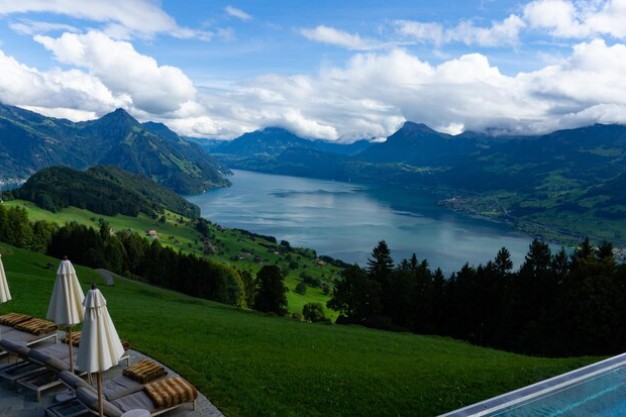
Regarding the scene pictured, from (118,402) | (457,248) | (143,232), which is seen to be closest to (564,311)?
(118,402)

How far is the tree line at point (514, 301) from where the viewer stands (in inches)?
1590

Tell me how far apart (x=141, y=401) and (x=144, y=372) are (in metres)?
1.82

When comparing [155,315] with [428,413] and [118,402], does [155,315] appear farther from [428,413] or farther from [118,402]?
[428,413]

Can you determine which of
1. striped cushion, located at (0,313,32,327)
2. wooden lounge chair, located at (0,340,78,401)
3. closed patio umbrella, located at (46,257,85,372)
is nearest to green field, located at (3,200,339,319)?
striped cushion, located at (0,313,32,327)

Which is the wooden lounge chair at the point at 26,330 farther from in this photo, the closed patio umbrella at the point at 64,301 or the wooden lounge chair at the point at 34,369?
the closed patio umbrella at the point at 64,301

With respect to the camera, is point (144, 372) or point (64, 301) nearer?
point (64, 301)

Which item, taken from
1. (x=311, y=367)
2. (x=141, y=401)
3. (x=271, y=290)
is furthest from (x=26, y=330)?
(x=271, y=290)

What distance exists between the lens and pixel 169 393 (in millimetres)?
13391

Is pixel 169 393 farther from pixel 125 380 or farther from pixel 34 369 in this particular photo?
pixel 34 369

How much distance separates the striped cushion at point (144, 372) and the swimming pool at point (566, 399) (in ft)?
33.0

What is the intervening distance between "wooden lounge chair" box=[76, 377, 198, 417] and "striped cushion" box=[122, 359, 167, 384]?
2.87ft

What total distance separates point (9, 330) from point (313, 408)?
595 inches

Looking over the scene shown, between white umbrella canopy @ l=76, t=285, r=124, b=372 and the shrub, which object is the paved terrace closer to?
white umbrella canopy @ l=76, t=285, r=124, b=372

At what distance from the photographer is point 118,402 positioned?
528 inches
